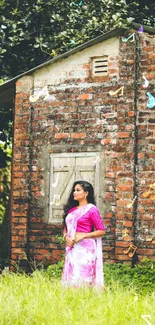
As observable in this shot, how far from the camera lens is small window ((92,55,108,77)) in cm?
1093

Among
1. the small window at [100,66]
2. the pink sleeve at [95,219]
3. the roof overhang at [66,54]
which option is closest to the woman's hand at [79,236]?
the pink sleeve at [95,219]

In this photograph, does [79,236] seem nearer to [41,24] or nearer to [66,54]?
[66,54]

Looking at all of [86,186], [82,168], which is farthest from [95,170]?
[86,186]

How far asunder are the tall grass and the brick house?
6.05 ft

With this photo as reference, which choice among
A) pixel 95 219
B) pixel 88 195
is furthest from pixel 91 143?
pixel 95 219

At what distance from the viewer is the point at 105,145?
35.3 feet

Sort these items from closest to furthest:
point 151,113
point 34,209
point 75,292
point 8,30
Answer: point 75,292, point 151,113, point 34,209, point 8,30

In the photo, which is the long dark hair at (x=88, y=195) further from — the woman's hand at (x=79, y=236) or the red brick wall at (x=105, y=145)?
the red brick wall at (x=105, y=145)

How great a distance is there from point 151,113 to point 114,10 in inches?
153

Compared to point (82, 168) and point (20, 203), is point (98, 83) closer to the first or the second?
point (82, 168)

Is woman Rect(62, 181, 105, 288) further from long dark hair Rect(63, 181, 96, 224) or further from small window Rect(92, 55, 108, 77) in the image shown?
small window Rect(92, 55, 108, 77)

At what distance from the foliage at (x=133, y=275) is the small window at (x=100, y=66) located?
2.89 metres

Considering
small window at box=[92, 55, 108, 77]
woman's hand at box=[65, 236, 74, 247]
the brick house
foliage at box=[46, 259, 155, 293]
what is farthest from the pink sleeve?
small window at box=[92, 55, 108, 77]

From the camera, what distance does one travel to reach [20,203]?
37.2 ft
